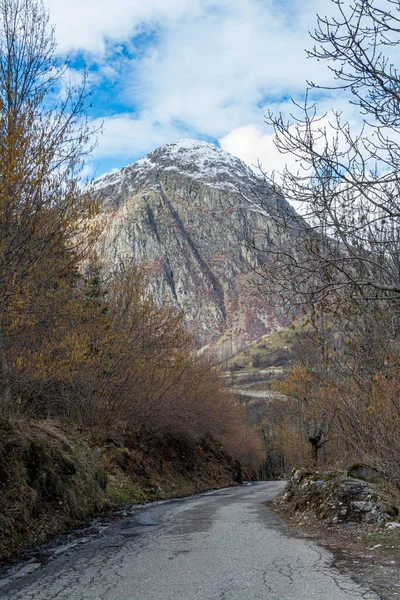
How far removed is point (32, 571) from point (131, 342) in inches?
512

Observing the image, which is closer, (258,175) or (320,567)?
(320,567)

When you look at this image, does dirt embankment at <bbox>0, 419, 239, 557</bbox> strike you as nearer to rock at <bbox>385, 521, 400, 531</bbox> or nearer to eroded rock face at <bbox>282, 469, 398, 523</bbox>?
eroded rock face at <bbox>282, 469, 398, 523</bbox>

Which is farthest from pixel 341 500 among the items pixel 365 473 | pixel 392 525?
pixel 392 525

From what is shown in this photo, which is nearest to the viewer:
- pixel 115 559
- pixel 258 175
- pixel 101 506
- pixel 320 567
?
pixel 320 567

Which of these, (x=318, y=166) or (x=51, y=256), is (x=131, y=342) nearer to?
(x=51, y=256)

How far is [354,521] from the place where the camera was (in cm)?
940

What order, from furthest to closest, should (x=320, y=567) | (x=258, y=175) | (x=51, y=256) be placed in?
(x=51, y=256), (x=258, y=175), (x=320, y=567)

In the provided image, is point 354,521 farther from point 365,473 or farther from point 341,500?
point 365,473

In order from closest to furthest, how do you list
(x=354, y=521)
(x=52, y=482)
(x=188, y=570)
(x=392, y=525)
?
1. (x=188, y=570)
2. (x=392, y=525)
3. (x=354, y=521)
4. (x=52, y=482)

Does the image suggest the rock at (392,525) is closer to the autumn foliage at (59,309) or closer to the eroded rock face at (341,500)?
the eroded rock face at (341,500)

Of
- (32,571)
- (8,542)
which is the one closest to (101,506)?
(8,542)

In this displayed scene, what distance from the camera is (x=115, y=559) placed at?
714 cm

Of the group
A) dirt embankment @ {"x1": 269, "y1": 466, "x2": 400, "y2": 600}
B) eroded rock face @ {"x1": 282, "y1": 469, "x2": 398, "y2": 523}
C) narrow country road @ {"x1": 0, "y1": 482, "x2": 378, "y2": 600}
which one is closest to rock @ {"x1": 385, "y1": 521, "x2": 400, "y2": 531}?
dirt embankment @ {"x1": 269, "y1": 466, "x2": 400, "y2": 600}

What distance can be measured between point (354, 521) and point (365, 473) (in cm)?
177
